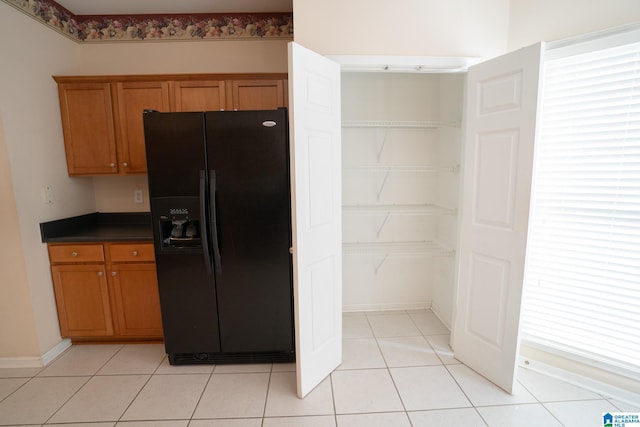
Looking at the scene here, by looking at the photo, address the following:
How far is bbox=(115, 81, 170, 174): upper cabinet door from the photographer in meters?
2.44

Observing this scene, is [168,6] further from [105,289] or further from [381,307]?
[381,307]

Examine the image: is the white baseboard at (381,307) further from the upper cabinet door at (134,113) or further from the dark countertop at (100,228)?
the upper cabinet door at (134,113)

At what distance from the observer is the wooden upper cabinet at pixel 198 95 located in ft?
7.95

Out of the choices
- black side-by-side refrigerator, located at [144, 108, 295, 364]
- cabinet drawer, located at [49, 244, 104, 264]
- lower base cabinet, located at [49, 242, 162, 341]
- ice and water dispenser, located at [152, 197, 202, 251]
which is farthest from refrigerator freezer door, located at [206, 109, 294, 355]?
cabinet drawer, located at [49, 244, 104, 264]

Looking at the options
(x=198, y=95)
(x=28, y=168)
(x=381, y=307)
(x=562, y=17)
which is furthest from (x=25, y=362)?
(x=562, y=17)

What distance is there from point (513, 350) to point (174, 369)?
2.37 m

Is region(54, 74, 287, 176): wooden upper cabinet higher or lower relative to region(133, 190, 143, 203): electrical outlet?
higher

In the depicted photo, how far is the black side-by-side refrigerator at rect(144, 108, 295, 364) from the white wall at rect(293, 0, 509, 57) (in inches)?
25.6

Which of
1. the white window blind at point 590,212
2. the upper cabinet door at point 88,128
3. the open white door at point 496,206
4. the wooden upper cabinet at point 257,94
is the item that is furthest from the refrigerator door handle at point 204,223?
the white window blind at point 590,212

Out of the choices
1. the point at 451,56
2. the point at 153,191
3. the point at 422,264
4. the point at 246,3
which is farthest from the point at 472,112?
the point at 153,191

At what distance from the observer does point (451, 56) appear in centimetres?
207

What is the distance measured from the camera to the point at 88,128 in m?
2.49

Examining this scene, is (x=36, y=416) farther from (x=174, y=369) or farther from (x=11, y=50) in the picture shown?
(x=11, y=50)

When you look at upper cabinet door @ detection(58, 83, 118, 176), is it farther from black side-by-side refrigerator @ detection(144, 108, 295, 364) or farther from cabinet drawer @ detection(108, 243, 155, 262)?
black side-by-side refrigerator @ detection(144, 108, 295, 364)
